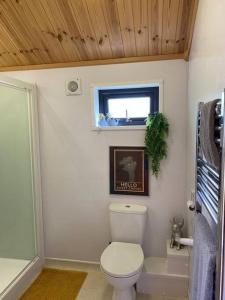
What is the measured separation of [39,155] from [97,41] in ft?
4.29

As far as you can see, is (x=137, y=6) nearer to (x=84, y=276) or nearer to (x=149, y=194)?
(x=149, y=194)

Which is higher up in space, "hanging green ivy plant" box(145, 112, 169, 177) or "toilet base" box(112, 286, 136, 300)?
"hanging green ivy plant" box(145, 112, 169, 177)

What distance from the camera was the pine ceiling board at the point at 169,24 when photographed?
67.9 inches

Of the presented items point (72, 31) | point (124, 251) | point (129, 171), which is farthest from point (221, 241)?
point (72, 31)

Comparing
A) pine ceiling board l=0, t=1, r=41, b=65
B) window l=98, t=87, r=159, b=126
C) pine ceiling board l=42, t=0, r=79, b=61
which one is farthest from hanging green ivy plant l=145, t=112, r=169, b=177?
pine ceiling board l=0, t=1, r=41, b=65

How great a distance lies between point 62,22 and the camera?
1.94 metres

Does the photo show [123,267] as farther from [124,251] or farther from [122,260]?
[124,251]

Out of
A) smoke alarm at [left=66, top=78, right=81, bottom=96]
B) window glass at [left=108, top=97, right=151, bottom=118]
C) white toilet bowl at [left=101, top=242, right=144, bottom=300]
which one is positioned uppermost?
smoke alarm at [left=66, top=78, right=81, bottom=96]

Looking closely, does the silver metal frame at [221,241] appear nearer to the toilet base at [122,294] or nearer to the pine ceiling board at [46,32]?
the toilet base at [122,294]

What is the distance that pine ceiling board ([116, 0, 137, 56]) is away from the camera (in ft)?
5.76

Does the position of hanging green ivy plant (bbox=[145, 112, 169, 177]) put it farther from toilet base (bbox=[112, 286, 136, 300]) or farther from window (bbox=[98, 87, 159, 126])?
toilet base (bbox=[112, 286, 136, 300])

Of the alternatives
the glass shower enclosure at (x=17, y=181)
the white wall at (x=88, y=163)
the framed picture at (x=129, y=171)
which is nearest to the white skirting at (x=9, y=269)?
the glass shower enclosure at (x=17, y=181)

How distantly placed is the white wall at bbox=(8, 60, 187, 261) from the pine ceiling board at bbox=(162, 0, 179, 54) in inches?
6.2

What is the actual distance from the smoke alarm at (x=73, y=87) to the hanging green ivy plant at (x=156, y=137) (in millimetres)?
792
